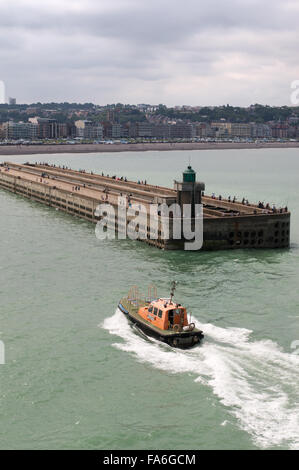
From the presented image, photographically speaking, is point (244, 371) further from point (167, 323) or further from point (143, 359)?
point (167, 323)

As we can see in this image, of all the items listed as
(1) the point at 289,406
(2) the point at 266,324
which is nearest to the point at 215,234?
(2) the point at 266,324

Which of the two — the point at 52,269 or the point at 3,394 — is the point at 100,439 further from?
the point at 52,269

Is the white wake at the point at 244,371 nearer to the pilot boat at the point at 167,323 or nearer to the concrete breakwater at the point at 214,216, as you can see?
the pilot boat at the point at 167,323

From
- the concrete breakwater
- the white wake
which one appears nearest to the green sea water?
the white wake

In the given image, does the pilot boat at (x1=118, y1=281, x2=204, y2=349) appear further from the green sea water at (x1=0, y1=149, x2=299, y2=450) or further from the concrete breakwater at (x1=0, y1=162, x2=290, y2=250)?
the concrete breakwater at (x1=0, y1=162, x2=290, y2=250)

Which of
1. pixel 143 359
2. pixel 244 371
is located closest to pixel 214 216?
pixel 143 359

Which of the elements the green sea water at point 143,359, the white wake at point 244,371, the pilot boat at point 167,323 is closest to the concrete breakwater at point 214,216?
the green sea water at point 143,359
